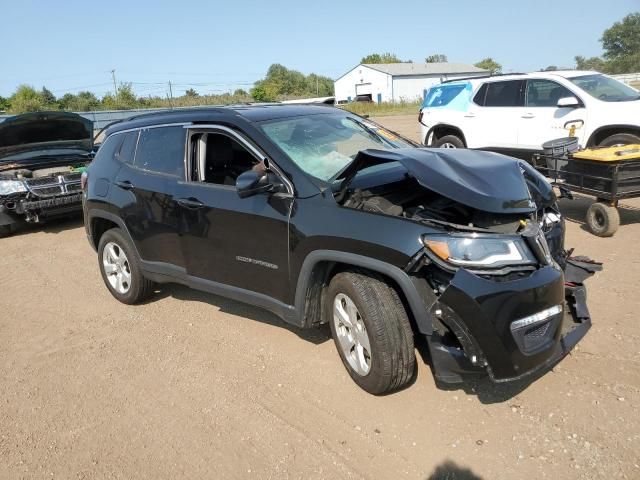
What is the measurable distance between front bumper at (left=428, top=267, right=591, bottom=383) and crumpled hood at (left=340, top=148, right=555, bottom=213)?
44cm

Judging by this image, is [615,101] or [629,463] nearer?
[629,463]

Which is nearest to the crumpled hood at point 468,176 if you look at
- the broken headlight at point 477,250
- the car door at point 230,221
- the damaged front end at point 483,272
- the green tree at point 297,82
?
the damaged front end at point 483,272

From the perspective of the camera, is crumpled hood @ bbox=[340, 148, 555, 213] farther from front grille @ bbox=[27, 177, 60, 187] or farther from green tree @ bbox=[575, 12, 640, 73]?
green tree @ bbox=[575, 12, 640, 73]

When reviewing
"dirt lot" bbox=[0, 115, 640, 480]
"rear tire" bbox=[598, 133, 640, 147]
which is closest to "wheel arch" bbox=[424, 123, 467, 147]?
"rear tire" bbox=[598, 133, 640, 147]

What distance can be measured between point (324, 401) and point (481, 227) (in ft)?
4.81

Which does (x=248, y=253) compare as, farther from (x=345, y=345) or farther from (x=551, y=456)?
(x=551, y=456)

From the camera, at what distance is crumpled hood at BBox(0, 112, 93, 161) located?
8.60 meters

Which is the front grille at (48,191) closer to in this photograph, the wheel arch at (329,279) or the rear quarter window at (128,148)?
the rear quarter window at (128,148)

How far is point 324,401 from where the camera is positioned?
3307mm

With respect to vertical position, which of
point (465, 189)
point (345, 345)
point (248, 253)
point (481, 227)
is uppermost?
point (465, 189)

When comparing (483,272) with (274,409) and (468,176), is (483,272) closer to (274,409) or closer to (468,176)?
(468,176)

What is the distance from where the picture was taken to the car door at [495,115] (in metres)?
8.98

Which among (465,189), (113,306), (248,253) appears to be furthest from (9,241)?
(465,189)

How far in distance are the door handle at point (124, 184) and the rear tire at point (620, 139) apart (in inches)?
255
